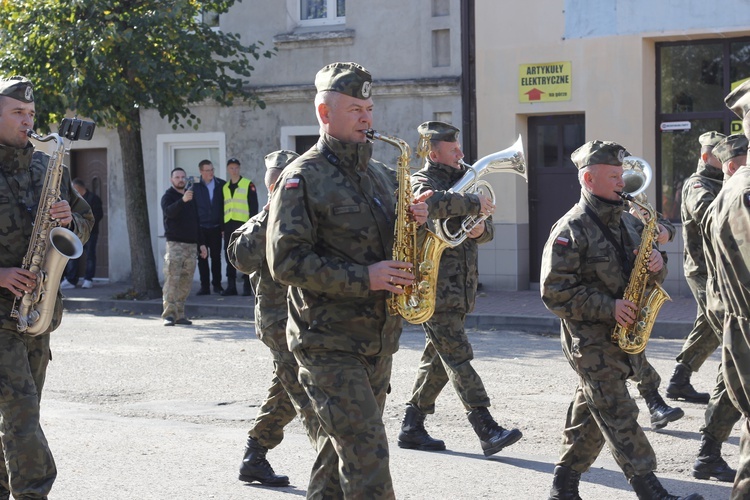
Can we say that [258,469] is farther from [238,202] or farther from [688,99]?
[688,99]

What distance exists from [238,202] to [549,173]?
4890mm

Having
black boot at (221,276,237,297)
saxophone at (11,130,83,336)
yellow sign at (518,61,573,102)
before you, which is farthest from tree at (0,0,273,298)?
saxophone at (11,130,83,336)

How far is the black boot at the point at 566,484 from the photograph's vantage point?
641cm

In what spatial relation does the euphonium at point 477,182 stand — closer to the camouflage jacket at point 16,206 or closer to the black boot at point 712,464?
the black boot at point 712,464

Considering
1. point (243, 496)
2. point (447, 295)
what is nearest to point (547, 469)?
point (447, 295)

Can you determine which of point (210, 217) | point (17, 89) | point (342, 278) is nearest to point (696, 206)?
point (342, 278)

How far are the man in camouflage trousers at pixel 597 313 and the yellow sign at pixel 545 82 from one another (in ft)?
40.0

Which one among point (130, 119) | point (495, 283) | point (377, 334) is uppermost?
point (130, 119)

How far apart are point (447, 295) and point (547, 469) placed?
1.30 meters

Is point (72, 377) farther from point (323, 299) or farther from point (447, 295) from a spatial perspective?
point (323, 299)

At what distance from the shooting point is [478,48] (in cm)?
1923

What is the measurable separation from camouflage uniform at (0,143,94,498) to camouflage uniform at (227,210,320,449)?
98 centimetres

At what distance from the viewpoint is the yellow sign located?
18.4 metres

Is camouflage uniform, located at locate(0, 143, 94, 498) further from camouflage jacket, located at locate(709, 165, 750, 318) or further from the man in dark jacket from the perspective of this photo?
the man in dark jacket
